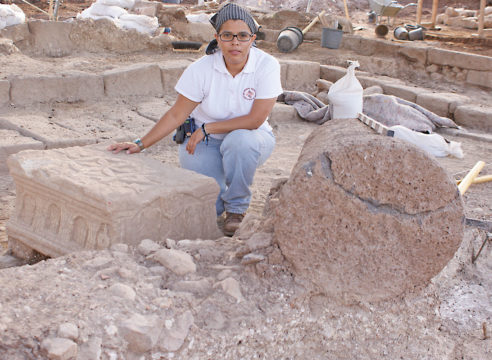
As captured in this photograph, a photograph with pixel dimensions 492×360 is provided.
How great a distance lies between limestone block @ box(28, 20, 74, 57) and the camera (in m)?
6.78

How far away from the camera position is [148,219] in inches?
99.9

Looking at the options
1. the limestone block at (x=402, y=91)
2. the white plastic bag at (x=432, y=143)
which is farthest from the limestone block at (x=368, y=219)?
the limestone block at (x=402, y=91)

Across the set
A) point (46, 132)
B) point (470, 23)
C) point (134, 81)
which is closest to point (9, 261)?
point (46, 132)

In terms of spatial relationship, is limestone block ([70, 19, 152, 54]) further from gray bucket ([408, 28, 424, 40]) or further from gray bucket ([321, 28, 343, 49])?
gray bucket ([408, 28, 424, 40])

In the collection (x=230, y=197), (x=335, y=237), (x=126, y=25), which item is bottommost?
(x=230, y=197)

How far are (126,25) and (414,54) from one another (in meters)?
4.39

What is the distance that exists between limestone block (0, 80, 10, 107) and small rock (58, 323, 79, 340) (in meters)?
3.92

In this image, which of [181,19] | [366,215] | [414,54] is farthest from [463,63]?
[366,215]

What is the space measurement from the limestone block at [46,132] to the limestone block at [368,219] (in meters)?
2.71

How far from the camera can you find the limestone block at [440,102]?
606cm

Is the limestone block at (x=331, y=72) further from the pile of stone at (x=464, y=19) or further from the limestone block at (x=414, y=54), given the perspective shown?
the pile of stone at (x=464, y=19)

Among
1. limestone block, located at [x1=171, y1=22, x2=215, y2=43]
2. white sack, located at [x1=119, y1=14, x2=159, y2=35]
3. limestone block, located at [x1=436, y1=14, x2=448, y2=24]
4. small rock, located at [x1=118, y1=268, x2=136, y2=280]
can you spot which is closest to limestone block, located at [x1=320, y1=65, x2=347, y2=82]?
limestone block, located at [x1=171, y1=22, x2=215, y2=43]

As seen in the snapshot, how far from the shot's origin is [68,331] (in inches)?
64.3

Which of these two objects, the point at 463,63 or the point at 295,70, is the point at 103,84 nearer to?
the point at 295,70
